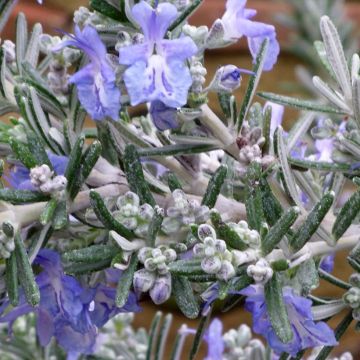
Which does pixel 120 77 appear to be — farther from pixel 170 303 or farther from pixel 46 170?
pixel 170 303

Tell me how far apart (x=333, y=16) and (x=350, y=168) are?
1835 mm

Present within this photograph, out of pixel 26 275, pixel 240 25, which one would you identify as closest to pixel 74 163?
pixel 26 275

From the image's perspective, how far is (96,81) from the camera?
26.6 inches

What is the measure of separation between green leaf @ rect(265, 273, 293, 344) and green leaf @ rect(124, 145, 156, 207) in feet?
0.47

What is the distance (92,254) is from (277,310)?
18cm

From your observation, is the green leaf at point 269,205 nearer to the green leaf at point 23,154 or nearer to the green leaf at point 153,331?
the green leaf at point 23,154

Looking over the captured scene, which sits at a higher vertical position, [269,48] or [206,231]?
[269,48]

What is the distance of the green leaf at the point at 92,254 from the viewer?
0.69 meters

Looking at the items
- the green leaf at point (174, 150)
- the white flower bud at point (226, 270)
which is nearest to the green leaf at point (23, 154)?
the green leaf at point (174, 150)

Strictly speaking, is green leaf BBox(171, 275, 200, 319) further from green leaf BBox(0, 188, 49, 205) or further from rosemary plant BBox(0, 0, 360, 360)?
green leaf BBox(0, 188, 49, 205)

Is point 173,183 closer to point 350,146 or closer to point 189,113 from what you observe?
point 189,113

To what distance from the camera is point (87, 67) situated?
2.26ft

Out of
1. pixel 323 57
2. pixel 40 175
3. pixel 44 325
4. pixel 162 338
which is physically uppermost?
pixel 323 57

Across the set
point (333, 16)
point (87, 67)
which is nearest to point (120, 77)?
point (87, 67)
